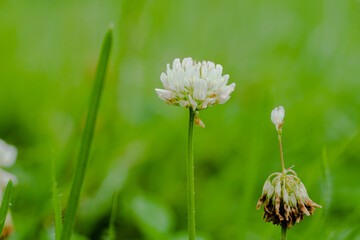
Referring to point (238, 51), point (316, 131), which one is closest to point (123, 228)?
point (316, 131)

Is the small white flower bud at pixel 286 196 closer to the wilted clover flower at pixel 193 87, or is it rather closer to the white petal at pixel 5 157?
the wilted clover flower at pixel 193 87

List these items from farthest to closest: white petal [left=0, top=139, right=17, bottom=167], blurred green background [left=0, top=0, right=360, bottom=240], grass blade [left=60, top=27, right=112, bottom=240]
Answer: blurred green background [left=0, top=0, right=360, bottom=240]
white petal [left=0, top=139, right=17, bottom=167]
grass blade [left=60, top=27, right=112, bottom=240]

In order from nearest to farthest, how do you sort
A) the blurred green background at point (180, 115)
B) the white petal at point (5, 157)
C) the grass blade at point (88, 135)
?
the grass blade at point (88, 135)
the white petal at point (5, 157)
the blurred green background at point (180, 115)

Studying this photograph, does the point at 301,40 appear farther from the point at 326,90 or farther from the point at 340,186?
the point at 340,186

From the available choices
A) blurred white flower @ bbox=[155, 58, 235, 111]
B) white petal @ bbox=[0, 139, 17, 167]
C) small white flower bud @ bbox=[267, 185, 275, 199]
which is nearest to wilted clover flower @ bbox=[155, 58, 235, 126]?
blurred white flower @ bbox=[155, 58, 235, 111]

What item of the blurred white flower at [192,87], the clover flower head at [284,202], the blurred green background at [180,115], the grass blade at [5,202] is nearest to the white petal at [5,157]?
the blurred green background at [180,115]

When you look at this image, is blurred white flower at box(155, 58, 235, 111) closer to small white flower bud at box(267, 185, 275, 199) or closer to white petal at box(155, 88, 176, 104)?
white petal at box(155, 88, 176, 104)
